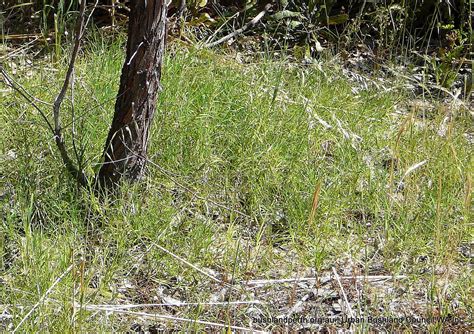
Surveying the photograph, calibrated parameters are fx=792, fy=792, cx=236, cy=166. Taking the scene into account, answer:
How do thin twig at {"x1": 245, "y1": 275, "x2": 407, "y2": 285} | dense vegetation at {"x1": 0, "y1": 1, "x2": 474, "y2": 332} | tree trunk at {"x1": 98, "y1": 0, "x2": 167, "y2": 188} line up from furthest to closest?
tree trunk at {"x1": 98, "y1": 0, "x2": 167, "y2": 188}, thin twig at {"x1": 245, "y1": 275, "x2": 407, "y2": 285}, dense vegetation at {"x1": 0, "y1": 1, "x2": 474, "y2": 332}

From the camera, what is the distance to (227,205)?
332 centimetres

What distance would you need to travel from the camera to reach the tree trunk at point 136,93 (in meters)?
2.92

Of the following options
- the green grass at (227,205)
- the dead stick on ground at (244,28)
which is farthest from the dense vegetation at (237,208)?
the dead stick on ground at (244,28)

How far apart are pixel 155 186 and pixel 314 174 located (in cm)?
69

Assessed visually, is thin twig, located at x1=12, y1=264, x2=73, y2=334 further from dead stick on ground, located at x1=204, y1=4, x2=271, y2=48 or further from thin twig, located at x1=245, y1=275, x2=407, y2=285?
dead stick on ground, located at x1=204, y1=4, x2=271, y2=48

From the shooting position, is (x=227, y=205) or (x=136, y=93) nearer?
(x=136, y=93)

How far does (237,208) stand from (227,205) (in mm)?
46

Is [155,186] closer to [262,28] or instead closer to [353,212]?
[353,212]

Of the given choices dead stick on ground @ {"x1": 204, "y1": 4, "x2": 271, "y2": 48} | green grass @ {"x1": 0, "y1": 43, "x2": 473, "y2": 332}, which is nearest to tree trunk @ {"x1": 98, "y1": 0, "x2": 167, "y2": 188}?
green grass @ {"x1": 0, "y1": 43, "x2": 473, "y2": 332}

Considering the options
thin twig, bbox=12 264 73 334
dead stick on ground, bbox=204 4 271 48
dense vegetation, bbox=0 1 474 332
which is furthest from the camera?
dead stick on ground, bbox=204 4 271 48

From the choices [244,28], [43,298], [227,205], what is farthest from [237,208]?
[244,28]

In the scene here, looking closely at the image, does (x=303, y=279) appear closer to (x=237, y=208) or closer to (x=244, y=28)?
(x=237, y=208)

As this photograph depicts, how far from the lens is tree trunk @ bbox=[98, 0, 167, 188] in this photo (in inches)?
115

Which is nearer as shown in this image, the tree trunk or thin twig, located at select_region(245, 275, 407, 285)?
thin twig, located at select_region(245, 275, 407, 285)
